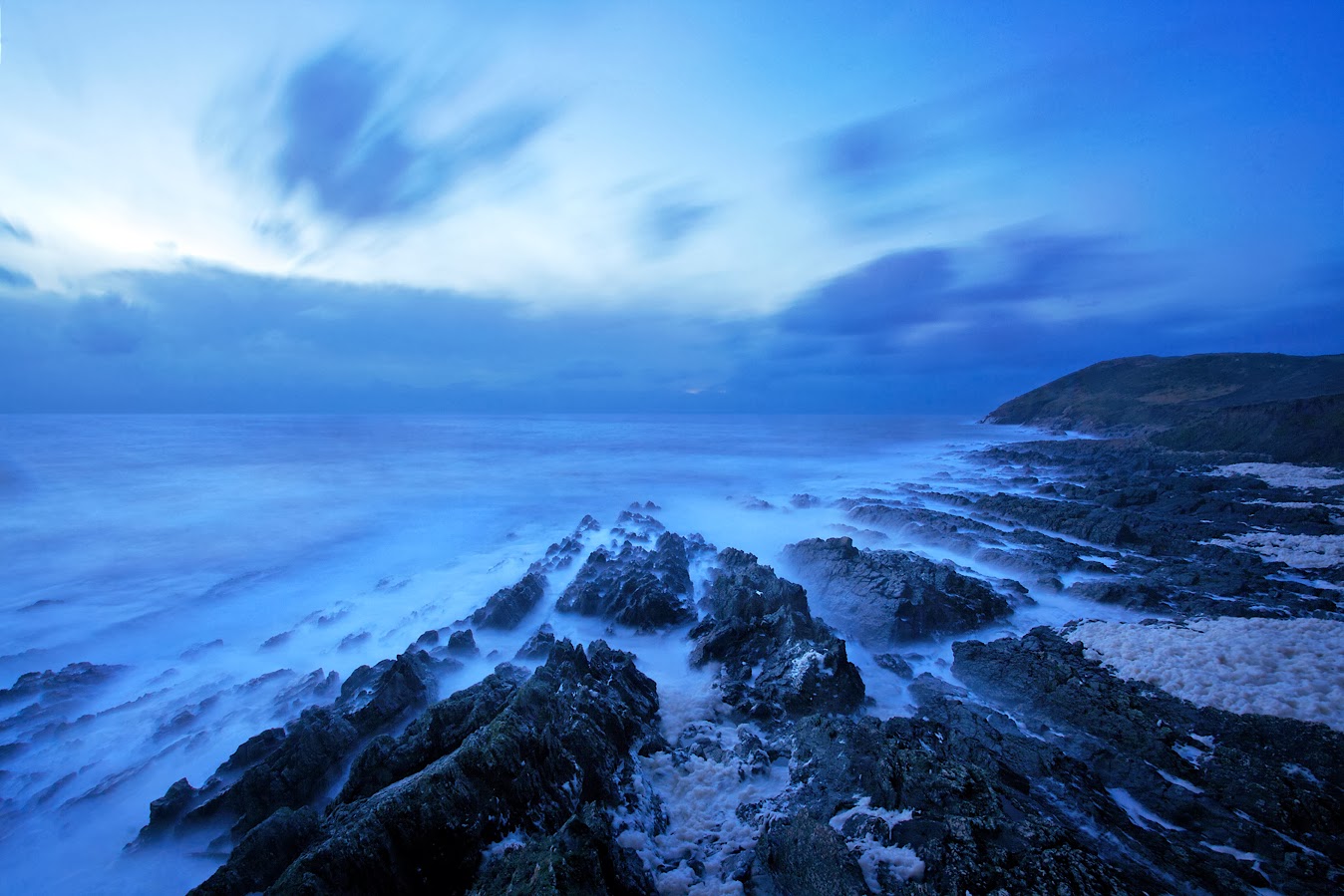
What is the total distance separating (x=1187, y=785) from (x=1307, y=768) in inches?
60.8

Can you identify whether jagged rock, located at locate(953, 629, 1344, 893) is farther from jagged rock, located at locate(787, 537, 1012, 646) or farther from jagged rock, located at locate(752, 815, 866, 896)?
jagged rock, located at locate(752, 815, 866, 896)

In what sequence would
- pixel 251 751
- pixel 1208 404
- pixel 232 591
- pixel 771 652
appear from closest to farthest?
1. pixel 251 751
2. pixel 771 652
3. pixel 232 591
4. pixel 1208 404

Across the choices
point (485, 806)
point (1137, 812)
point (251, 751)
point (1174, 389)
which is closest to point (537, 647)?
point (251, 751)

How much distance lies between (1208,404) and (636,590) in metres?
72.7

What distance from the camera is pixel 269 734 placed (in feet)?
27.8

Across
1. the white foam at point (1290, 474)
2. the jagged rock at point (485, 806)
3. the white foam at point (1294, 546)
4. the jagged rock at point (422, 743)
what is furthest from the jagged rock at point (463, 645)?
the white foam at point (1290, 474)

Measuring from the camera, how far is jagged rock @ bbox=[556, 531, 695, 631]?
12868mm

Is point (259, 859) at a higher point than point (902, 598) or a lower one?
lower

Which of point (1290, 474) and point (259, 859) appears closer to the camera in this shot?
point (259, 859)

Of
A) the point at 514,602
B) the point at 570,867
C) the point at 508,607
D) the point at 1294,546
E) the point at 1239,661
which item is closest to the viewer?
the point at 570,867

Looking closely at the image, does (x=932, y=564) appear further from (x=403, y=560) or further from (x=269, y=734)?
(x=403, y=560)

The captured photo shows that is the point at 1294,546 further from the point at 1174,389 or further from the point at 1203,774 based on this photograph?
the point at 1174,389

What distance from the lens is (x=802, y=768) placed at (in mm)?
6777

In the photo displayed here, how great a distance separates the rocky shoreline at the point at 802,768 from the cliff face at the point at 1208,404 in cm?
2848
